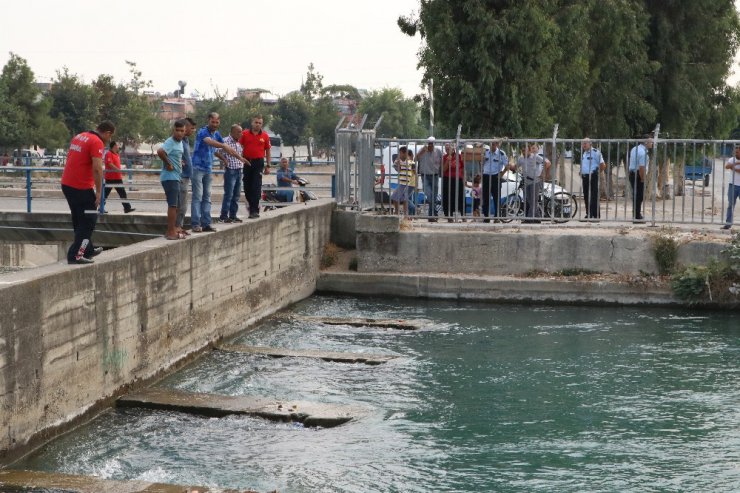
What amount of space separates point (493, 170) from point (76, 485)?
40.7ft

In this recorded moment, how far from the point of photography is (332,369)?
15.0 meters

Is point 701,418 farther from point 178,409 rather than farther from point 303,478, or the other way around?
point 178,409

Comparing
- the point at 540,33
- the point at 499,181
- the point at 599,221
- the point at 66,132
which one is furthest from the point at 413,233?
the point at 66,132

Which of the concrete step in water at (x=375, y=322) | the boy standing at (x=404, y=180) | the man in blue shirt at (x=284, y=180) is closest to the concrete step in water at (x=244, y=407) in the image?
the concrete step in water at (x=375, y=322)

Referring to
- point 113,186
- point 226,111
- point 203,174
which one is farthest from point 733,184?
point 226,111

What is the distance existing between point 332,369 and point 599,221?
738 centimetres

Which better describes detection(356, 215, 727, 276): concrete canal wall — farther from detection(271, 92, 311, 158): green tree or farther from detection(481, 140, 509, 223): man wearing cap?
detection(271, 92, 311, 158): green tree

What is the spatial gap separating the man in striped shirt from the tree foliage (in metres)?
10.4

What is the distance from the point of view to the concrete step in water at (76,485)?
9648mm

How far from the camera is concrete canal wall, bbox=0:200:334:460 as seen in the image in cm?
1076

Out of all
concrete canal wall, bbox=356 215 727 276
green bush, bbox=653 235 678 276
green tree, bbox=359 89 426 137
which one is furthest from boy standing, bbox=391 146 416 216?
green tree, bbox=359 89 426 137

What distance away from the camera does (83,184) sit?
12172 millimetres

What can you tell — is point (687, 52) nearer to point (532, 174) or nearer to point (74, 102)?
point (532, 174)

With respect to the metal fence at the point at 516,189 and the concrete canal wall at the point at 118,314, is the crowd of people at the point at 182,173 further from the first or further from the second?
the metal fence at the point at 516,189
